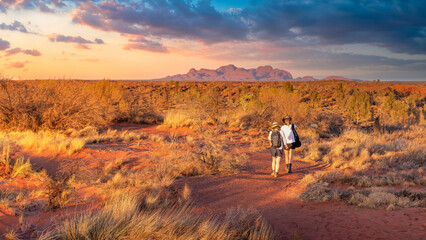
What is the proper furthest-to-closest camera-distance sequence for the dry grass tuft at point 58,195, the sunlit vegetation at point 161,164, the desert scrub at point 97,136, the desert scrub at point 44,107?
the desert scrub at point 44,107 < the desert scrub at point 97,136 < the dry grass tuft at point 58,195 < the sunlit vegetation at point 161,164

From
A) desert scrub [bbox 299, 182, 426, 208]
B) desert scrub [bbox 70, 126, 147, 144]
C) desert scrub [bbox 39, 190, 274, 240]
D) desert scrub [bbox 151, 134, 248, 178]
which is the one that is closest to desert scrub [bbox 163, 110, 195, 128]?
desert scrub [bbox 70, 126, 147, 144]

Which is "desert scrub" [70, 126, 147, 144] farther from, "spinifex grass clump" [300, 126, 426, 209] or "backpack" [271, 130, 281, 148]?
"spinifex grass clump" [300, 126, 426, 209]

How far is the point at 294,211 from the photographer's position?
6707mm

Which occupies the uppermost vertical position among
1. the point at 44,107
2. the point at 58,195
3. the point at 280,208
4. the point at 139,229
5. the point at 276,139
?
the point at 44,107

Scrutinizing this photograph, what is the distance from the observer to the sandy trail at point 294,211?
5480 millimetres

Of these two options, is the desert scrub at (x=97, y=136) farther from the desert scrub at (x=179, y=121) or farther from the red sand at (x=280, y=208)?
the desert scrub at (x=179, y=121)

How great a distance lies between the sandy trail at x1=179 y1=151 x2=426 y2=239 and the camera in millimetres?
5480

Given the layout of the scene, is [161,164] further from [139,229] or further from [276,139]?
[139,229]

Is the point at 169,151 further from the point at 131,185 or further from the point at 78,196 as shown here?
the point at 78,196

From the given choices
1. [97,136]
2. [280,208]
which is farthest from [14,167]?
[280,208]

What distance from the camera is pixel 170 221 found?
4676 millimetres

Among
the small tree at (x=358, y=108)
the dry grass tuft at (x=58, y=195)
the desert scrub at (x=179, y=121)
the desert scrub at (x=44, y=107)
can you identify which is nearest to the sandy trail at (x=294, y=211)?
the dry grass tuft at (x=58, y=195)

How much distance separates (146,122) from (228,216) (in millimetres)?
17512

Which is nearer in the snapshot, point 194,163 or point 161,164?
point 161,164
